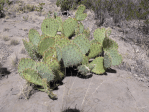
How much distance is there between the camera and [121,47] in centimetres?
362

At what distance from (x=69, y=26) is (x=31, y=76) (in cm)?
192

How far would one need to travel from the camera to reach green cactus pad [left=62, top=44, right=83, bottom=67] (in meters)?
2.13

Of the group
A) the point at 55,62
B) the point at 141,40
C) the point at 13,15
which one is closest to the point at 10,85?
the point at 55,62

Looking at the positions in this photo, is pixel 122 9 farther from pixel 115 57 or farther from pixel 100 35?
pixel 115 57

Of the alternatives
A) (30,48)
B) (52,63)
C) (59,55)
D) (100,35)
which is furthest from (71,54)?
(100,35)

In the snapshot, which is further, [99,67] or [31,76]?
[99,67]

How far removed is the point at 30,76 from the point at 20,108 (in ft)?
1.52

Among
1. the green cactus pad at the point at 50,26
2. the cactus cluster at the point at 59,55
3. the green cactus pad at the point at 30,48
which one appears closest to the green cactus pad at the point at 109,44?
the cactus cluster at the point at 59,55

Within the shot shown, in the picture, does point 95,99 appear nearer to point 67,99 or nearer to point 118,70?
point 67,99

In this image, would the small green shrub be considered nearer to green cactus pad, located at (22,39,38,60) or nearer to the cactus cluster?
the cactus cluster

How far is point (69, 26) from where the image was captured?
3.27m

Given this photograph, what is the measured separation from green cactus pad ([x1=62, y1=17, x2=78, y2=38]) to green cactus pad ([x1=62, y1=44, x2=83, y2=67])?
49.8 inches

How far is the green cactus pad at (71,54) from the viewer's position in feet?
7.00

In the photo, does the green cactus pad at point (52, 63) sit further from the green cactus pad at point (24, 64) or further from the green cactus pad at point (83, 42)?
the green cactus pad at point (83, 42)
